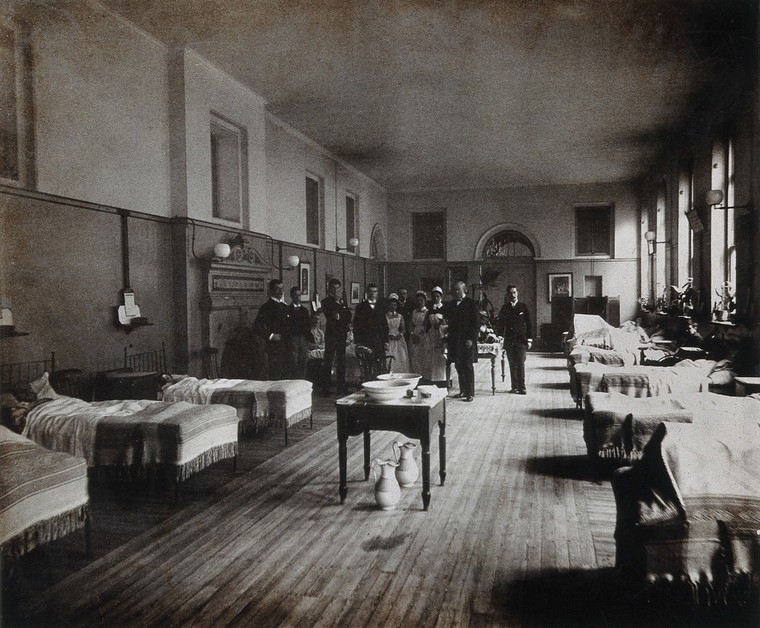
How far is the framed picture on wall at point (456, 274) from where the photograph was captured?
708 inches

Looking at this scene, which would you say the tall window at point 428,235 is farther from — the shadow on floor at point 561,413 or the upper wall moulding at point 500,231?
the shadow on floor at point 561,413

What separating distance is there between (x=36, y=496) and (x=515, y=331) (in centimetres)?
734

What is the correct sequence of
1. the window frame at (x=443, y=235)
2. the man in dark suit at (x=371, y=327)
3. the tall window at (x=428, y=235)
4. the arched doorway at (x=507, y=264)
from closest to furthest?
the man in dark suit at (x=371, y=327) < the arched doorway at (x=507, y=264) < the window frame at (x=443, y=235) < the tall window at (x=428, y=235)

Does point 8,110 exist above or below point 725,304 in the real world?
above

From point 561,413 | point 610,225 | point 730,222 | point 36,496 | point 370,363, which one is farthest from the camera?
point 610,225

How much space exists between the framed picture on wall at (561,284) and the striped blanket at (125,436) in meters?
14.1

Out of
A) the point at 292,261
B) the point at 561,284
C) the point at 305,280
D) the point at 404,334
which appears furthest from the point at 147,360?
the point at 561,284

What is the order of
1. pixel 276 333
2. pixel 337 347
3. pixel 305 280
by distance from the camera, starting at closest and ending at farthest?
1. pixel 276 333
2. pixel 337 347
3. pixel 305 280

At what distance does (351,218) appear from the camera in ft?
50.5

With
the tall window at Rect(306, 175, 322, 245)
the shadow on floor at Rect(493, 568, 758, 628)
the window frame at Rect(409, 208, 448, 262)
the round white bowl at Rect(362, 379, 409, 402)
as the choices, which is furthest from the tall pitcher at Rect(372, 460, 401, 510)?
the window frame at Rect(409, 208, 448, 262)

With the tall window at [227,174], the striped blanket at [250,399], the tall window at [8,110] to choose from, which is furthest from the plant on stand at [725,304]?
the tall window at [8,110]

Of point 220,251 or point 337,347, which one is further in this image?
point 337,347

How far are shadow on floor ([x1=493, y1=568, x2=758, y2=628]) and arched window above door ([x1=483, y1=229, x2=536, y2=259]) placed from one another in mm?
15160

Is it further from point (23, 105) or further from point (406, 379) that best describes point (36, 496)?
point (23, 105)
